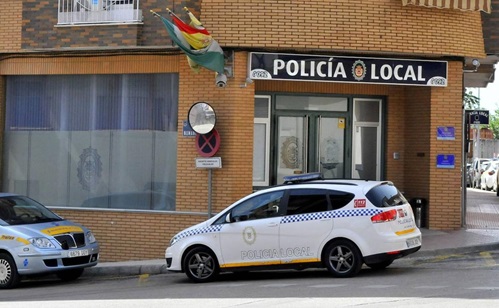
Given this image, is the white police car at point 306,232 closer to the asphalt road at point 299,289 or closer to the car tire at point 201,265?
the car tire at point 201,265

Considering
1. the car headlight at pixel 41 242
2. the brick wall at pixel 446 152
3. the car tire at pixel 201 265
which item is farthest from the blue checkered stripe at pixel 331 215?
the brick wall at pixel 446 152

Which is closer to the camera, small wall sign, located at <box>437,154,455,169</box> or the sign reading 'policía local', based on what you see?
the sign reading 'policía local'

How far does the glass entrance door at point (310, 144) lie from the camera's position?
1977 centimetres

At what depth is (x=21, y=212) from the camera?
16.3 m

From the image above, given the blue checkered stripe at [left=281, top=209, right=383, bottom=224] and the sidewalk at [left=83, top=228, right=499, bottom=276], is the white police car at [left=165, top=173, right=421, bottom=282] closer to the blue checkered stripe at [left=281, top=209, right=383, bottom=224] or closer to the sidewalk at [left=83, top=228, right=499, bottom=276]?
the blue checkered stripe at [left=281, top=209, right=383, bottom=224]

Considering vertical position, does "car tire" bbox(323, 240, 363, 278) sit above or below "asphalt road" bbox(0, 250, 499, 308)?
above

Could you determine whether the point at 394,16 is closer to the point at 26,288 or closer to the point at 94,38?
the point at 94,38

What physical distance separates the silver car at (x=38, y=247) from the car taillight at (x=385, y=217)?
5408 mm

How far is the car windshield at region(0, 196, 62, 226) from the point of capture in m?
15.9

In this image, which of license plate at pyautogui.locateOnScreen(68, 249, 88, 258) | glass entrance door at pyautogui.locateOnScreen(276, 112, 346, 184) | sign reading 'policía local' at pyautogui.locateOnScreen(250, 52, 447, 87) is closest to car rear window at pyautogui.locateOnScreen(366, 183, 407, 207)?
sign reading 'policía local' at pyautogui.locateOnScreen(250, 52, 447, 87)

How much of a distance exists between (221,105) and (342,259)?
5470 millimetres

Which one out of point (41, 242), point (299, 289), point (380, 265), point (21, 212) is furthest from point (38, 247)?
point (380, 265)

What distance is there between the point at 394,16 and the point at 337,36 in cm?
125

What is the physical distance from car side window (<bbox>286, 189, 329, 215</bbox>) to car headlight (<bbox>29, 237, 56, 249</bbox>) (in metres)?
4.23
